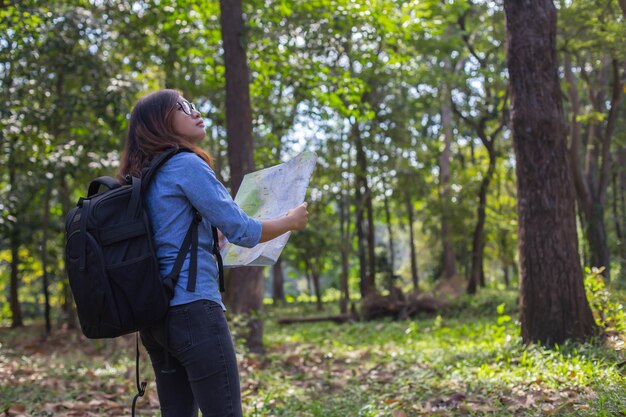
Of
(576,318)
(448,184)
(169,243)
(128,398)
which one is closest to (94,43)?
(128,398)

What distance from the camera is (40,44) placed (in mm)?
10859

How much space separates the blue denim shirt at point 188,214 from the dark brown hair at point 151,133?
13cm

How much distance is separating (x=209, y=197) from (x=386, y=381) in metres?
5.48

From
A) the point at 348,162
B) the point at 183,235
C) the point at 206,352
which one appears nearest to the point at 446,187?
the point at 348,162

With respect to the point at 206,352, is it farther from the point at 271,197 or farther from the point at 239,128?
the point at 239,128

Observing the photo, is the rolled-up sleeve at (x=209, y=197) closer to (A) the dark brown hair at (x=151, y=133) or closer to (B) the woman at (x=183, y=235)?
(B) the woman at (x=183, y=235)

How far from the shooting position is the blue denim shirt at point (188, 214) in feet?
9.53

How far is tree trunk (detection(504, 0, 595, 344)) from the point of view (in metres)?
7.26

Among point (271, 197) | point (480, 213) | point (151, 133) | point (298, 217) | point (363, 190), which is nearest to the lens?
point (151, 133)

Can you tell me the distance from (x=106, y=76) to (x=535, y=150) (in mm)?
8278

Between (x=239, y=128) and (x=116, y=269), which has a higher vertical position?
(x=239, y=128)

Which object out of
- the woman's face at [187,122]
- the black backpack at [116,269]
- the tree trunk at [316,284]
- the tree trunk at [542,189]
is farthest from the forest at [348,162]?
the tree trunk at [316,284]

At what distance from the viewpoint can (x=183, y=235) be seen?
295 cm

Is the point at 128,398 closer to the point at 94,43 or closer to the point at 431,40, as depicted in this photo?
the point at 94,43
